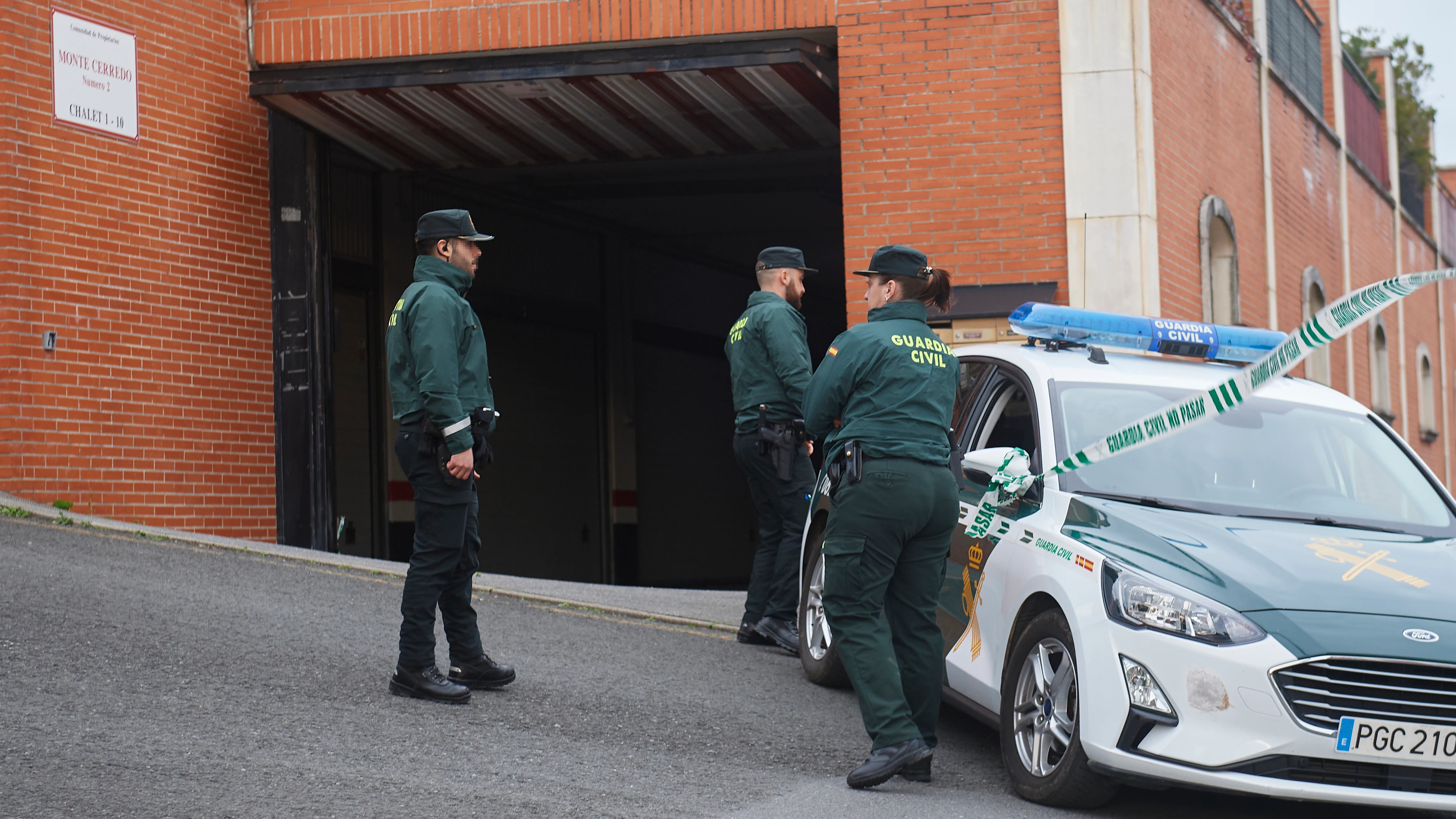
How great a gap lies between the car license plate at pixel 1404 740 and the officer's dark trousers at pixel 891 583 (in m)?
1.38

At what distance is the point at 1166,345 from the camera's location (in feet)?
19.2

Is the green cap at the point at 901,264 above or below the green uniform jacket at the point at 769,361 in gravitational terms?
above

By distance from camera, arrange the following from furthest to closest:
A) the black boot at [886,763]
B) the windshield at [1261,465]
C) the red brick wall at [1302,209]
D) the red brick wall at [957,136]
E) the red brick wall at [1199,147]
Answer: the red brick wall at [1302,209], the red brick wall at [1199,147], the red brick wall at [957,136], the windshield at [1261,465], the black boot at [886,763]

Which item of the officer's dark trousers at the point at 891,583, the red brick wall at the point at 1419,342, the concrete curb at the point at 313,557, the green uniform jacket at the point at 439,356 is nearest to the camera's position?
the officer's dark trousers at the point at 891,583

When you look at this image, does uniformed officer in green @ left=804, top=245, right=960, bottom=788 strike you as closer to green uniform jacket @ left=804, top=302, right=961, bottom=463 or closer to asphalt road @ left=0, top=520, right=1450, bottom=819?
green uniform jacket @ left=804, top=302, right=961, bottom=463

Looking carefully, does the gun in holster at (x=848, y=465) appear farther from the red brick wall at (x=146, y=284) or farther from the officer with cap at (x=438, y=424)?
the red brick wall at (x=146, y=284)

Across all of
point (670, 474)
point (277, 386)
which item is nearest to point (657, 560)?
point (670, 474)

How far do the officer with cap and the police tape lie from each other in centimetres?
197

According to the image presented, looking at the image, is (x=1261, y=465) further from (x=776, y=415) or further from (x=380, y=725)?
(x=380, y=725)

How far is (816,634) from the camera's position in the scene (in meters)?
6.70

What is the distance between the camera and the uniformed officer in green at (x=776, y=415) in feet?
22.9

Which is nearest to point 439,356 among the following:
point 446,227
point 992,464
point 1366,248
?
point 446,227

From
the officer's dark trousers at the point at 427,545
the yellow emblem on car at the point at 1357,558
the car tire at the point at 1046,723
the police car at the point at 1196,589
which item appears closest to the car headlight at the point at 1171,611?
the police car at the point at 1196,589

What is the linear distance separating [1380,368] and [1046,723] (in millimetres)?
18398
